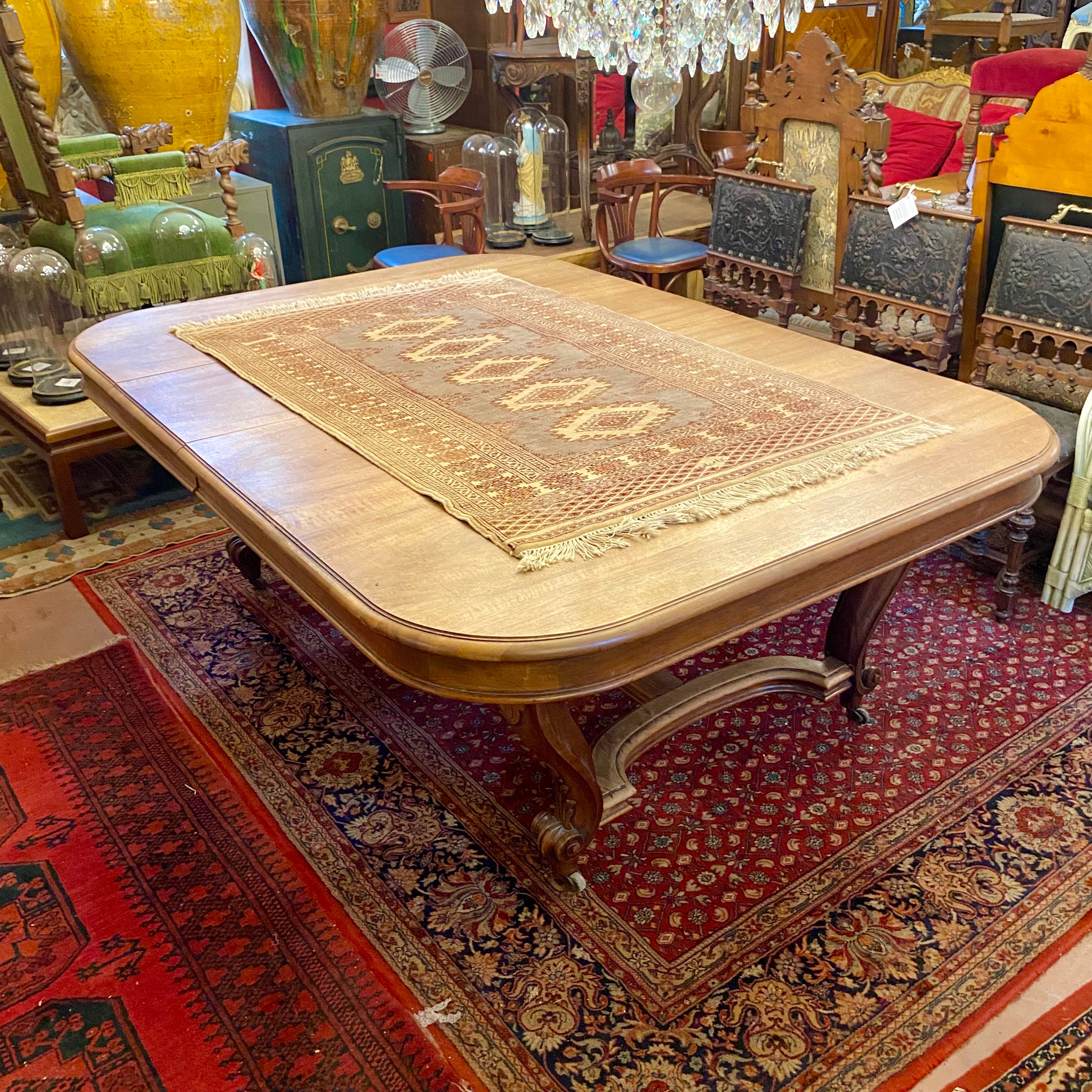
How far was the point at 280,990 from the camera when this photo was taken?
1.70 metres

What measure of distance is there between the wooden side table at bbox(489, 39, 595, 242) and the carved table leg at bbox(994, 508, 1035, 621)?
251 cm

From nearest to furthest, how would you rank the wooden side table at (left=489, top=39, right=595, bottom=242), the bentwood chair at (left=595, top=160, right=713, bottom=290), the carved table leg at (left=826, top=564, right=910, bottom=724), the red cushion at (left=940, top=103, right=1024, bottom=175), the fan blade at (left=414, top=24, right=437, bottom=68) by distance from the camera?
the carved table leg at (left=826, top=564, right=910, bottom=724)
the bentwood chair at (left=595, top=160, right=713, bottom=290)
the wooden side table at (left=489, top=39, right=595, bottom=242)
the fan blade at (left=414, top=24, right=437, bottom=68)
the red cushion at (left=940, top=103, right=1024, bottom=175)

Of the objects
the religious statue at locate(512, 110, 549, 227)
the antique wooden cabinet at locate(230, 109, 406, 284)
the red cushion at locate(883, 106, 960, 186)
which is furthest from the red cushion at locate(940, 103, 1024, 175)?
the antique wooden cabinet at locate(230, 109, 406, 284)

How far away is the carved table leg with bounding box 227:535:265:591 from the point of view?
2791mm

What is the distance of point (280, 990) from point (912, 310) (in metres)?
2.33

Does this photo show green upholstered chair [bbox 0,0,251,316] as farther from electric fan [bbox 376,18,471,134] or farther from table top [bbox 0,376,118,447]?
electric fan [bbox 376,18,471,134]

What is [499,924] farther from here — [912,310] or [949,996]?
[912,310]

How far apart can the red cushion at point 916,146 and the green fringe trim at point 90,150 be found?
3.68 meters

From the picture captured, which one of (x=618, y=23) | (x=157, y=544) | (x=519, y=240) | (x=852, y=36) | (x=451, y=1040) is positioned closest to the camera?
(x=451, y=1040)

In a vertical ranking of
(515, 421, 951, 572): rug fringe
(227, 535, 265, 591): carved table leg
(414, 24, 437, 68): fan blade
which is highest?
(414, 24, 437, 68): fan blade

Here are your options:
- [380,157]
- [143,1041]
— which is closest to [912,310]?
[143,1041]

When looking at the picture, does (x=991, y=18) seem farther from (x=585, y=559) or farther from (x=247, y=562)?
(x=585, y=559)

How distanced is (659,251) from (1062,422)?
1.84 m

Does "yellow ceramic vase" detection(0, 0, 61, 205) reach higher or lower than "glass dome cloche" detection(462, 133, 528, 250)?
higher
